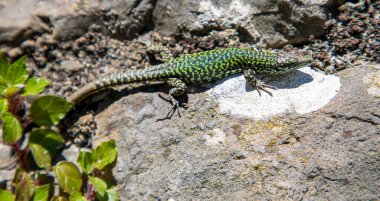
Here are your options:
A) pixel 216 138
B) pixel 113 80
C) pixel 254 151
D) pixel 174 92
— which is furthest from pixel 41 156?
pixel 254 151

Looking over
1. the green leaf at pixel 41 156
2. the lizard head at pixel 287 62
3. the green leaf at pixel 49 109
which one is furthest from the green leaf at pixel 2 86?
the lizard head at pixel 287 62

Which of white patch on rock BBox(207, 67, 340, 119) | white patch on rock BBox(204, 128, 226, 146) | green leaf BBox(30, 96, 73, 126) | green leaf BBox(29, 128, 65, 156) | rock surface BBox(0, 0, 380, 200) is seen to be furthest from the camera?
green leaf BBox(29, 128, 65, 156)

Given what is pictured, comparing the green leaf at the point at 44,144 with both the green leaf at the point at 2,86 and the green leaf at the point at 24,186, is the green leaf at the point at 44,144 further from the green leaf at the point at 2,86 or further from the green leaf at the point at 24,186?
the green leaf at the point at 2,86

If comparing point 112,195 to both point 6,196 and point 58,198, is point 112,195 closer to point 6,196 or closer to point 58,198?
point 58,198

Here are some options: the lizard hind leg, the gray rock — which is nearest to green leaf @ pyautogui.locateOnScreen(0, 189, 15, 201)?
the lizard hind leg

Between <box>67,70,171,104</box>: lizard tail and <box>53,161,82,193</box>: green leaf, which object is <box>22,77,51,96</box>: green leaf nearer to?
<box>67,70,171,104</box>: lizard tail

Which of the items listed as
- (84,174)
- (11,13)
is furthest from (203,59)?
(11,13)
